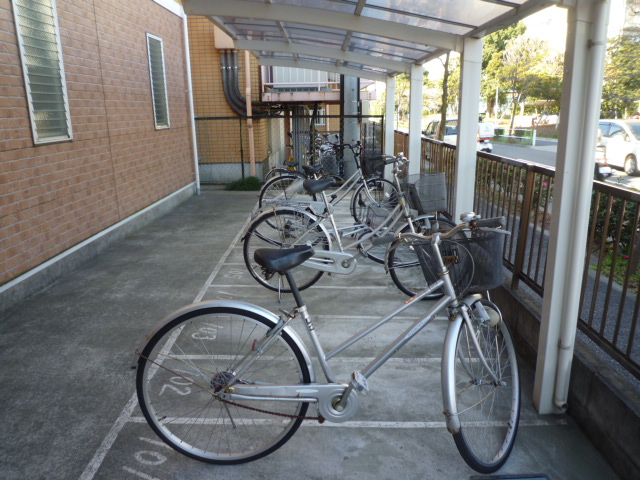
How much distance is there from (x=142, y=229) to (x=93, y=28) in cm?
266

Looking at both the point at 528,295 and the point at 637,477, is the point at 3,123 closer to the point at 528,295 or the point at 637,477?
the point at 528,295

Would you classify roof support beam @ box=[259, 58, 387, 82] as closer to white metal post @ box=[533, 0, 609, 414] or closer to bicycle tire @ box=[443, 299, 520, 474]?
white metal post @ box=[533, 0, 609, 414]

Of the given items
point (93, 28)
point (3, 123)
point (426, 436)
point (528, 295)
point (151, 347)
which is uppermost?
point (93, 28)

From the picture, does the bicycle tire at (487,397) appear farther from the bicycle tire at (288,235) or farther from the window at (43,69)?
the window at (43,69)

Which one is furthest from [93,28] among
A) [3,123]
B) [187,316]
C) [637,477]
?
[637,477]

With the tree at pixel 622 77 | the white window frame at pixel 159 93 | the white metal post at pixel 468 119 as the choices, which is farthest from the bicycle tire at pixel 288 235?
the tree at pixel 622 77

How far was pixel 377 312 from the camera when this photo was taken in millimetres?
4180

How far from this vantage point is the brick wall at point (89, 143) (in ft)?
14.4

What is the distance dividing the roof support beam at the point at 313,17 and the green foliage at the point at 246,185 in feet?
20.1

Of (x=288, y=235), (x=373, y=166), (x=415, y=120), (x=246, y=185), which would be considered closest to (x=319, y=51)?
(x=415, y=120)

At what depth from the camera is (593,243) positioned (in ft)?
11.9

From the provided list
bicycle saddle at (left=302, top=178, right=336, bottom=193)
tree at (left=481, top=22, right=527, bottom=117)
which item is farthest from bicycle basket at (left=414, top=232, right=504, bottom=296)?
tree at (left=481, top=22, right=527, bottom=117)

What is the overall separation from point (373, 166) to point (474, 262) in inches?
191

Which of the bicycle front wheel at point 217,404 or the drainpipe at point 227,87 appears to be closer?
the bicycle front wheel at point 217,404
